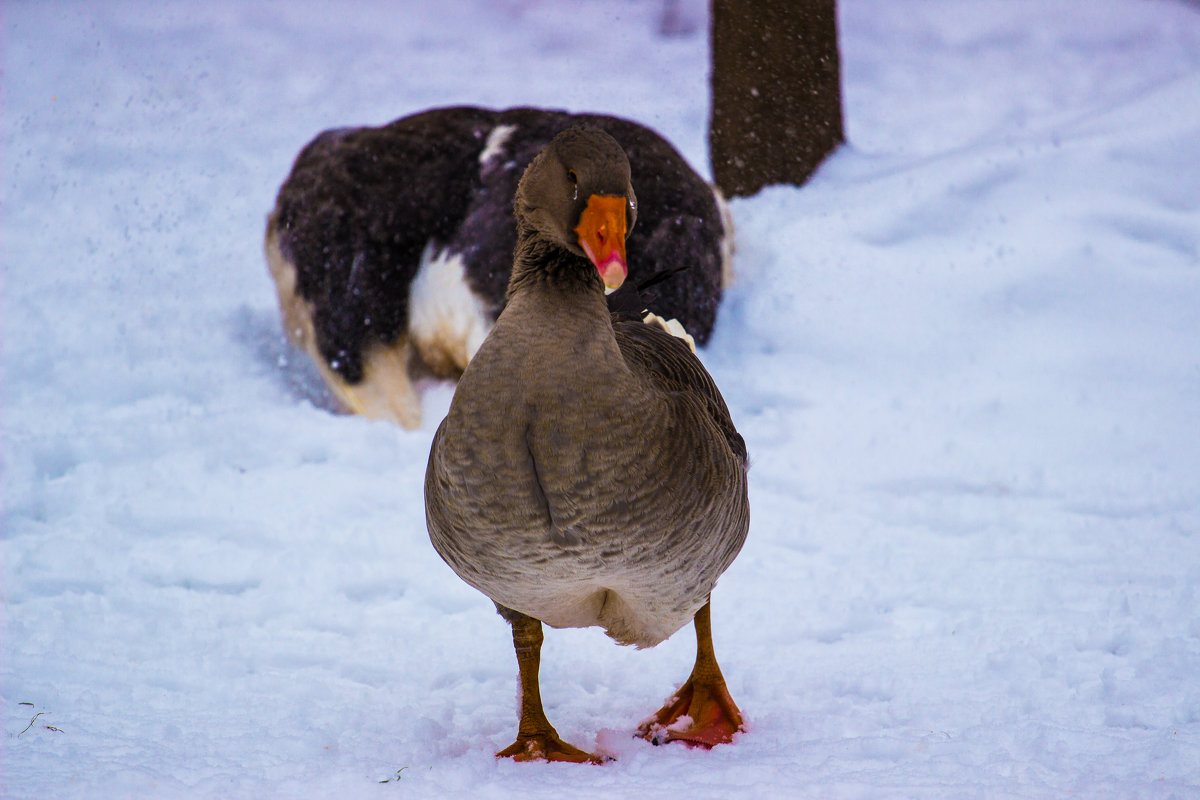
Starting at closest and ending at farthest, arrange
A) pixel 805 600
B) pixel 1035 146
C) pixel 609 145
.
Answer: pixel 609 145, pixel 805 600, pixel 1035 146

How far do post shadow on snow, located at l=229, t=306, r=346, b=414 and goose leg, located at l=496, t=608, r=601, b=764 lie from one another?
3.20 metres

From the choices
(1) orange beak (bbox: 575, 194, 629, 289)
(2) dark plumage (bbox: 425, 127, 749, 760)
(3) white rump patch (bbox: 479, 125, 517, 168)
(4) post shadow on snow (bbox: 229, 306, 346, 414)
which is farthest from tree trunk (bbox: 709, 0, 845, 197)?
(1) orange beak (bbox: 575, 194, 629, 289)

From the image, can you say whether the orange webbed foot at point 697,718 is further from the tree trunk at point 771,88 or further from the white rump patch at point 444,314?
the tree trunk at point 771,88

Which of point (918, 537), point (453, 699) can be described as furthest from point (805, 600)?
point (453, 699)

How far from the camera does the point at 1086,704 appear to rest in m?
2.79

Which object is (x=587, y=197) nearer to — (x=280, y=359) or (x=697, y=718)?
(x=697, y=718)

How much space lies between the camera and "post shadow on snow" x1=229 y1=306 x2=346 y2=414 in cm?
582

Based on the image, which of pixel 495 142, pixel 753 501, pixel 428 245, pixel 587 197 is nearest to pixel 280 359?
pixel 428 245

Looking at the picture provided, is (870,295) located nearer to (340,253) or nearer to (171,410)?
(340,253)

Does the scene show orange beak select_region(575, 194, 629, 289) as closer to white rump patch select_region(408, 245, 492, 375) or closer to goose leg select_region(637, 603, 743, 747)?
goose leg select_region(637, 603, 743, 747)

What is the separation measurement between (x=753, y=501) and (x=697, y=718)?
68.1 inches

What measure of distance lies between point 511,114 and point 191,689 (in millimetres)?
3954

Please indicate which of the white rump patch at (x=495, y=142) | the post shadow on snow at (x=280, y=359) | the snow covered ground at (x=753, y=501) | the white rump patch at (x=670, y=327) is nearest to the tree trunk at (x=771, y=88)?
the snow covered ground at (x=753, y=501)

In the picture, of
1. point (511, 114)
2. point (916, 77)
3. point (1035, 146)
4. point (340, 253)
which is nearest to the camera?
point (340, 253)
